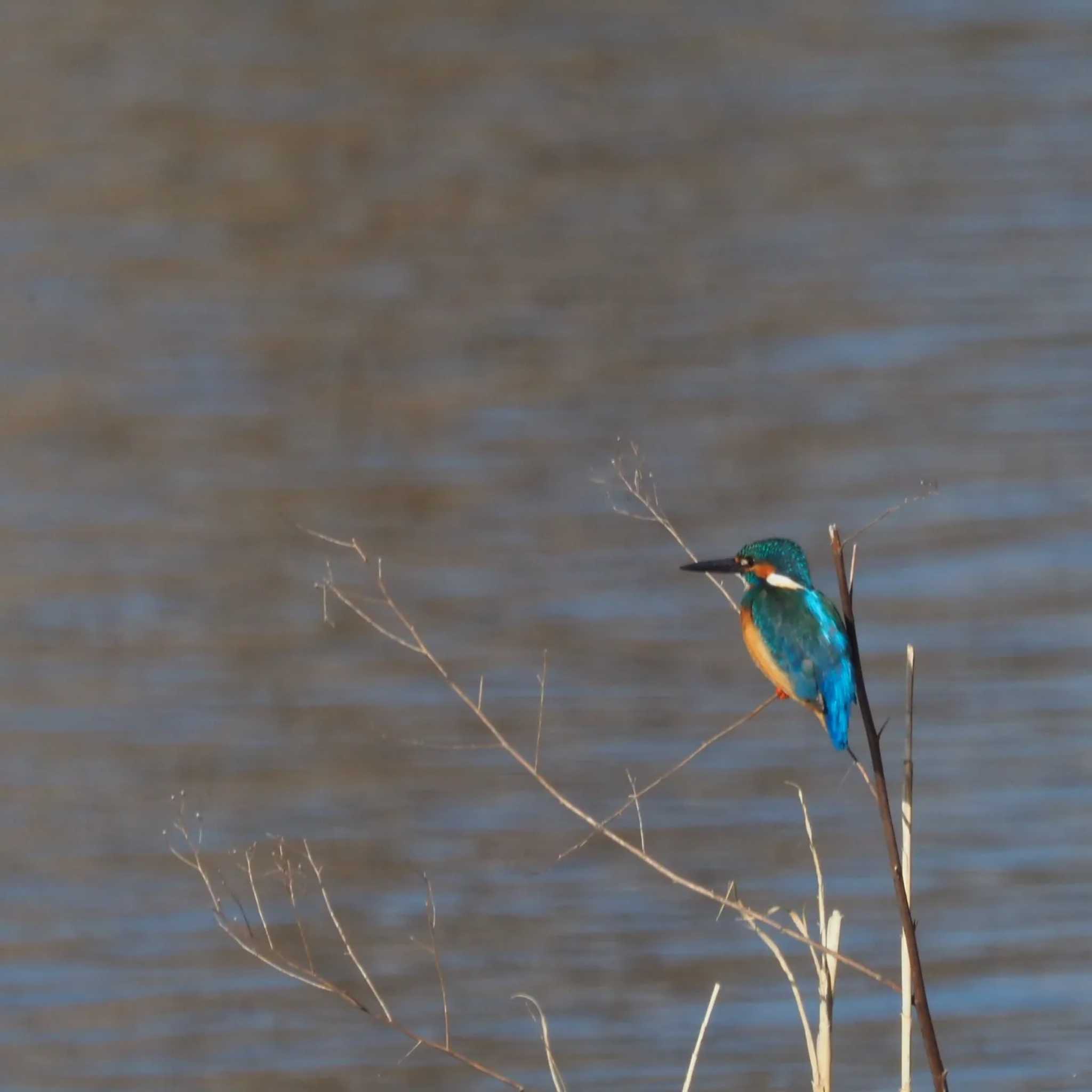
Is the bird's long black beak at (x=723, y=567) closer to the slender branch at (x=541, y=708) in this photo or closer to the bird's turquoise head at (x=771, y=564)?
the bird's turquoise head at (x=771, y=564)

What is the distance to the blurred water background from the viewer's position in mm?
3932

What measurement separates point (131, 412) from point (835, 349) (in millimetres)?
2018

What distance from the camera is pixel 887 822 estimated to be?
6.39 feet

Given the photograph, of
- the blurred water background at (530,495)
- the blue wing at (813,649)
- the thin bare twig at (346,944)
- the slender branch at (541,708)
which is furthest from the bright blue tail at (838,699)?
the blurred water background at (530,495)

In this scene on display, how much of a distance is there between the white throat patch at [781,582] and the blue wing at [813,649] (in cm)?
2

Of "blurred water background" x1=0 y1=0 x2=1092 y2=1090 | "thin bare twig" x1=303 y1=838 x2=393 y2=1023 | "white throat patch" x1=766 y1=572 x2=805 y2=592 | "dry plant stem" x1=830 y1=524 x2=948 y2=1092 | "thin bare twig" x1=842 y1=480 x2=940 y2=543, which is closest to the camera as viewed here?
"dry plant stem" x1=830 y1=524 x2=948 y2=1092

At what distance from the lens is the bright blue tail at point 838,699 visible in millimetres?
2424

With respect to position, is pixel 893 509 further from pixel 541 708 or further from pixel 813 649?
pixel 541 708

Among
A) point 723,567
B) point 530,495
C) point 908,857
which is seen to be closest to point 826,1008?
point 908,857

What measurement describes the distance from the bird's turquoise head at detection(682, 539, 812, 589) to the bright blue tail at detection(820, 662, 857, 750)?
112mm

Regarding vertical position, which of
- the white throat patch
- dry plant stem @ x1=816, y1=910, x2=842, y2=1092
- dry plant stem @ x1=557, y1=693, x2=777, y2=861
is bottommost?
dry plant stem @ x1=816, y1=910, x2=842, y2=1092

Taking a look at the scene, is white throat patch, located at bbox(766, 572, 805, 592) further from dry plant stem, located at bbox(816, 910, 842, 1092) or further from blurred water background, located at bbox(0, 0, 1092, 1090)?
blurred water background, located at bbox(0, 0, 1092, 1090)

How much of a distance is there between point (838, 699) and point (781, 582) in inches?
5.7

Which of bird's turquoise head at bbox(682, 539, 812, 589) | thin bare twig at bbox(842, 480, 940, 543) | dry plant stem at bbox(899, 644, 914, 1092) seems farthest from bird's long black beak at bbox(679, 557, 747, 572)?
dry plant stem at bbox(899, 644, 914, 1092)
